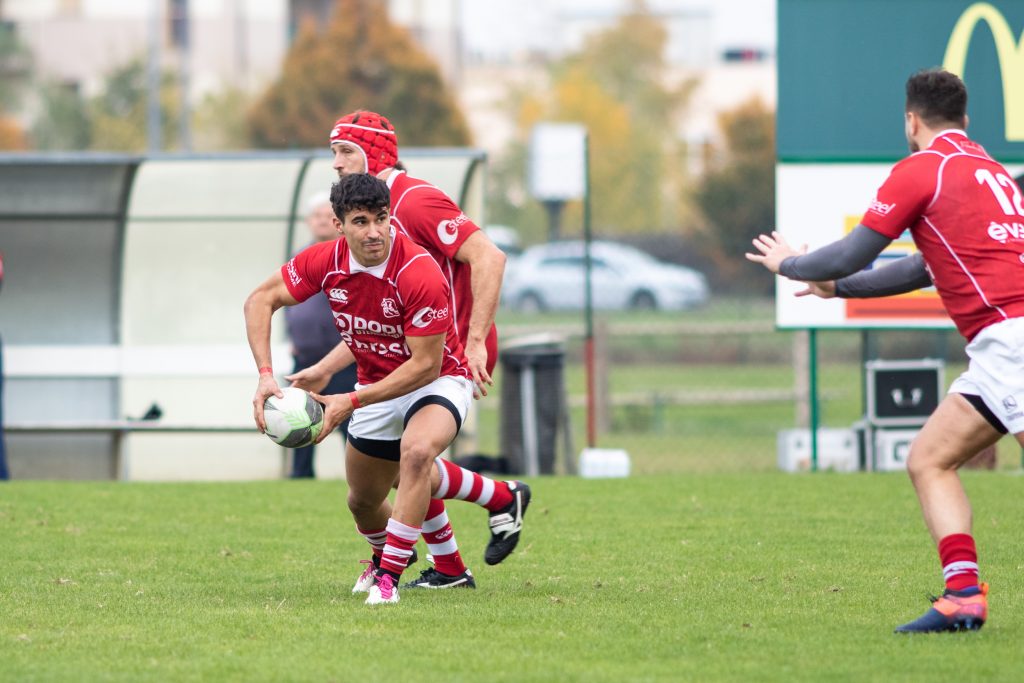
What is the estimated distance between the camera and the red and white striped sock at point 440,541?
23.8 ft

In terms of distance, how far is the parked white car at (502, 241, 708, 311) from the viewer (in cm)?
2650

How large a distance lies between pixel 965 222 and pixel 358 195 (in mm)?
2455

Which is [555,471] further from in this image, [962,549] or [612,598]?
[962,549]

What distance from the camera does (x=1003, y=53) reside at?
13055 millimetres

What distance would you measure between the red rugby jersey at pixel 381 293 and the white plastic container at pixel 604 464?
6.17 metres

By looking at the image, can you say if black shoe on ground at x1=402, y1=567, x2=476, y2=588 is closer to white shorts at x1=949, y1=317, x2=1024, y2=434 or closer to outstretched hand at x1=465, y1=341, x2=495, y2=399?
outstretched hand at x1=465, y1=341, x2=495, y2=399

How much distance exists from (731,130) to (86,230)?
26.5 m

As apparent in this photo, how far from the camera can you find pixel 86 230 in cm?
1501

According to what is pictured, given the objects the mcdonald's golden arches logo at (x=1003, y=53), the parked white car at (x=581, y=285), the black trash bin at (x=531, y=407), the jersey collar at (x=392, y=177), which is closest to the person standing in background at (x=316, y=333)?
the black trash bin at (x=531, y=407)

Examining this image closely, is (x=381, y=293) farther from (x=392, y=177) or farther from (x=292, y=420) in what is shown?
(x=392, y=177)

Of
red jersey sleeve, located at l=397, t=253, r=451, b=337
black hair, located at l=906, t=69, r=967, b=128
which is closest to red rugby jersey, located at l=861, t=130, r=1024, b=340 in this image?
black hair, located at l=906, t=69, r=967, b=128

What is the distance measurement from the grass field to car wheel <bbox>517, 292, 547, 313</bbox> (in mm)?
14237

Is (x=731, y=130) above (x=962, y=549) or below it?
above

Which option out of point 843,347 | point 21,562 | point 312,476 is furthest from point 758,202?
point 21,562
